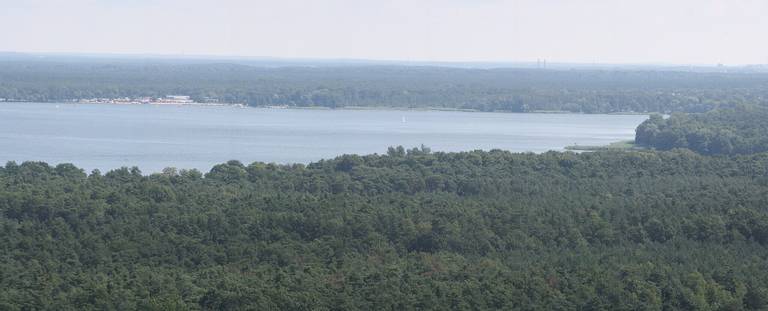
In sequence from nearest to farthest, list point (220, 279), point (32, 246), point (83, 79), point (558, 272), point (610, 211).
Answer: point (220, 279)
point (558, 272)
point (32, 246)
point (610, 211)
point (83, 79)

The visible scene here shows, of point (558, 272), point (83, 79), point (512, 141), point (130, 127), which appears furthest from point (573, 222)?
point (83, 79)

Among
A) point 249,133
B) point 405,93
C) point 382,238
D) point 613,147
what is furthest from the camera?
point 405,93

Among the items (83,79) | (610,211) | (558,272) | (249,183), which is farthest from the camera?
(83,79)

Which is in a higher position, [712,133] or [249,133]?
[712,133]

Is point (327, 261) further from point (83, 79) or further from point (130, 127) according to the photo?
point (83, 79)

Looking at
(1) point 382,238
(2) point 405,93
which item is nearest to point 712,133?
(1) point 382,238

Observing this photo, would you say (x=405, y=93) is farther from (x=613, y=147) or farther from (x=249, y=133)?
(x=613, y=147)

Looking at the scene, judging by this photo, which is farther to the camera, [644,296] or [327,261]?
[327,261]
